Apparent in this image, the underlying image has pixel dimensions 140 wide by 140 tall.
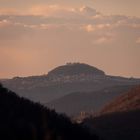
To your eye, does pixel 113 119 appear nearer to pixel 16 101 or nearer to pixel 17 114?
pixel 16 101

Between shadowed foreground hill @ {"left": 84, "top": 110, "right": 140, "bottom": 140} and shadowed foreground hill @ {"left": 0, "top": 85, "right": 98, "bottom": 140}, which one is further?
shadowed foreground hill @ {"left": 84, "top": 110, "right": 140, "bottom": 140}

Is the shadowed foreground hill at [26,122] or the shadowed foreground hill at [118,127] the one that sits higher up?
the shadowed foreground hill at [26,122]

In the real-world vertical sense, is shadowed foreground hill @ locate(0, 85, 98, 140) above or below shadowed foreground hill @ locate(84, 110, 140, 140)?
above

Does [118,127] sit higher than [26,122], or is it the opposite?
[26,122]

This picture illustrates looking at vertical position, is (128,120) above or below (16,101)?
below

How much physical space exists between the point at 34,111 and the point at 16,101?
878 centimetres

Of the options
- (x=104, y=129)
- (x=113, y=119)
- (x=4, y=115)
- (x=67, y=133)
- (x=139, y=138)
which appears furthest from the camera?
(x=113, y=119)

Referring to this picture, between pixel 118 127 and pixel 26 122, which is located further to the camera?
pixel 118 127

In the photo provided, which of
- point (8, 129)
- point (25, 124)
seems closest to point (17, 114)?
point (25, 124)

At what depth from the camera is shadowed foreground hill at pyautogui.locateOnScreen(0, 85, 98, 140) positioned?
86.5 m

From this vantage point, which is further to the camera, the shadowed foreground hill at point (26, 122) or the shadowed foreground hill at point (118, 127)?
the shadowed foreground hill at point (118, 127)

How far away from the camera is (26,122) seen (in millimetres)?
104000

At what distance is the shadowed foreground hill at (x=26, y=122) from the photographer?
8650 cm

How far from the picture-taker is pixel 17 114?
373ft
